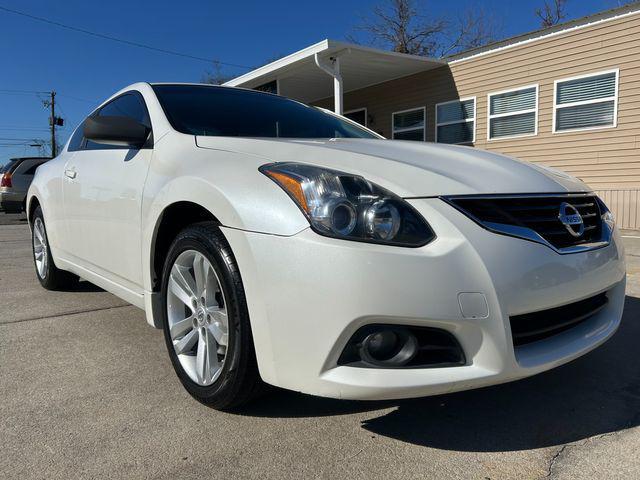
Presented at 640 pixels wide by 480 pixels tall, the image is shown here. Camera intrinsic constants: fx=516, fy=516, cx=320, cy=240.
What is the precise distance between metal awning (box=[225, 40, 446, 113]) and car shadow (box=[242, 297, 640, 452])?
8.80 meters

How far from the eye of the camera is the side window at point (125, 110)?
3.09 m

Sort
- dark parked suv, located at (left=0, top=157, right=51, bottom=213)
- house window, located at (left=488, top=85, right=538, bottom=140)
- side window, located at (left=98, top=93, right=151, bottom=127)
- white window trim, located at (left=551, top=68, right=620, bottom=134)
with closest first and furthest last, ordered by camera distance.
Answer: side window, located at (left=98, top=93, right=151, bottom=127) → white window trim, located at (left=551, top=68, right=620, bottom=134) → house window, located at (left=488, top=85, right=538, bottom=140) → dark parked suv, located at (left=0, top=157, right=51, bottom=213)

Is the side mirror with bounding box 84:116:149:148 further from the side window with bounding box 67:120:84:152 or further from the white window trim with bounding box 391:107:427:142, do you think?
the white window trim with bounding box 391:107:427:142

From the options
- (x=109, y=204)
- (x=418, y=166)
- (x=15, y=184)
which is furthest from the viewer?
(x=15, y=184)

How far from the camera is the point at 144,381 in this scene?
262 cm

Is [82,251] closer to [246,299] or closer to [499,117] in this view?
[246,299]

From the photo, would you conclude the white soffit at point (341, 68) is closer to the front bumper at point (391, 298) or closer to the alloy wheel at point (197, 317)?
the alloy wheel at point (197, 317)

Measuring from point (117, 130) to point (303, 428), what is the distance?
178cm

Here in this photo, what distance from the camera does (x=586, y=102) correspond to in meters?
9.23

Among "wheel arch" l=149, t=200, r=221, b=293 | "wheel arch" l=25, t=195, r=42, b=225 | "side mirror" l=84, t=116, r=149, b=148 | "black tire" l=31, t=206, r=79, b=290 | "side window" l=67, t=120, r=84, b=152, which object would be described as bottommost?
"black tire" l=31, t=206, r=79, b=290

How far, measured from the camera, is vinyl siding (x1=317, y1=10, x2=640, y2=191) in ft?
28.7

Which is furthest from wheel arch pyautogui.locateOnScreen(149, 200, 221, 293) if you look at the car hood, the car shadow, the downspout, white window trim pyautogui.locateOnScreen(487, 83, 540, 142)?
white window trim pyautogui.locateOnScreen(487, 83, 540, 142)

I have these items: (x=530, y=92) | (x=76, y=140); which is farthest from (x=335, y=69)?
(x=76, y=140)

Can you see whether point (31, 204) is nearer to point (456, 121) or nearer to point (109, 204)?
point (109, 204)
